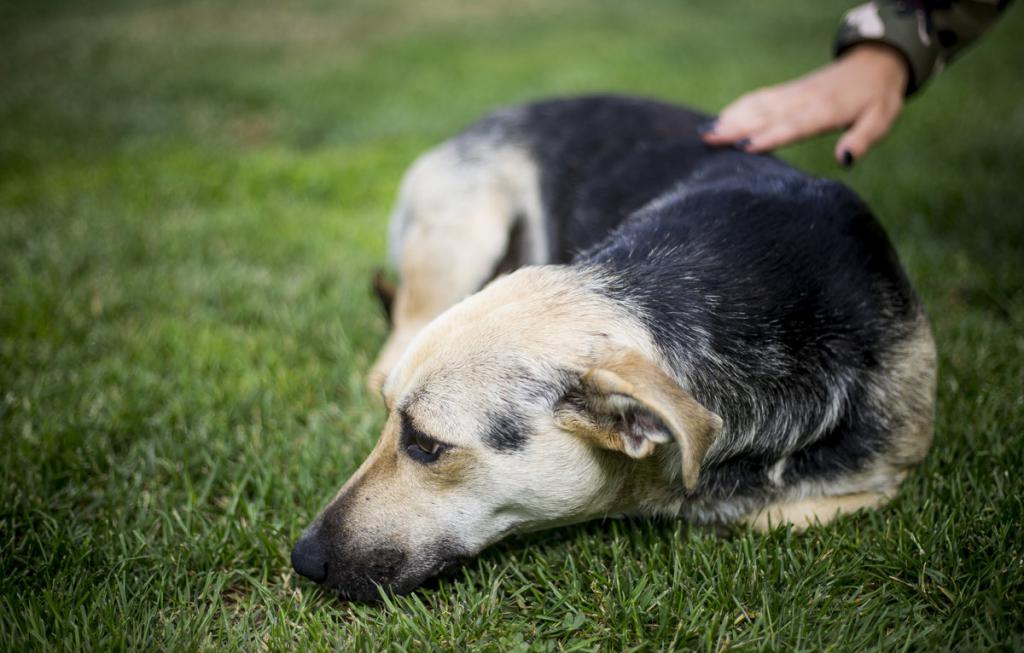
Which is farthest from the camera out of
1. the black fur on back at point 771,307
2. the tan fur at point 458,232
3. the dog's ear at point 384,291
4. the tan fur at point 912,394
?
the dog's ear at point 384,291

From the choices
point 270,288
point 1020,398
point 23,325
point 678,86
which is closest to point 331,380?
point 270,288

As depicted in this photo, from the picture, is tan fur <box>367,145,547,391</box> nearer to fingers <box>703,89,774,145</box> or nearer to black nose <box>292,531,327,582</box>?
fingers <box>703,89,774,145</box>

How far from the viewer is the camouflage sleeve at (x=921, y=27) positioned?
12.1 feet

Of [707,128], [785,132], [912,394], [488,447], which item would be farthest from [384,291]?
[912,394]

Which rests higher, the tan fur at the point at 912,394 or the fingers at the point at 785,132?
the fingers at the point at 785,132

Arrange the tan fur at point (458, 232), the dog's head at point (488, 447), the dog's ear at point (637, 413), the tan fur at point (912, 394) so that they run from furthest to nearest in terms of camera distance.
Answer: the tan fur at point (458, 232) < the tan fur at point (912, 394) < the dog's head at point (488, 447) < the dog's ear at point (637, 413)

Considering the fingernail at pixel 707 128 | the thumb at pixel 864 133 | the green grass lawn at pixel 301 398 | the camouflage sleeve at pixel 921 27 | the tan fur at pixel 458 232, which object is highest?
the camouflage sleeve at pixel 921 27

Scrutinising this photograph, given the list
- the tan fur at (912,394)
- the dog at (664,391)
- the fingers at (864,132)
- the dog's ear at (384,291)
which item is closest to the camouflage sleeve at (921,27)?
the fingers at (864,132)

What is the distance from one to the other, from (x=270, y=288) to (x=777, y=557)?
3471 millimetres

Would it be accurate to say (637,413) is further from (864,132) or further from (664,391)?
(864,132)

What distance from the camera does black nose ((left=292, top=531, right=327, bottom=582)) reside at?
2400 mm

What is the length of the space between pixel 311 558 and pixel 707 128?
2.71 meters

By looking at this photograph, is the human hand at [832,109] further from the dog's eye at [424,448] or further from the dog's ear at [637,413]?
the dog's eye at [424,448]

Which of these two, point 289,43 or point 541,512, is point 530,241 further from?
point 289,43
